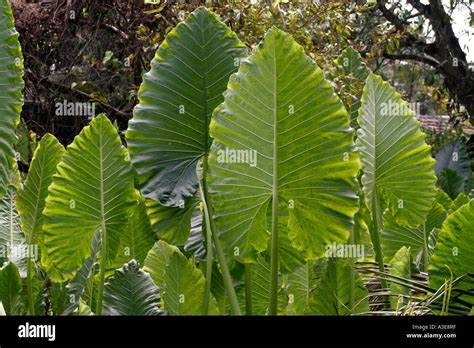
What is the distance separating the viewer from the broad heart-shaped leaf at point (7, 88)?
4.56 feet

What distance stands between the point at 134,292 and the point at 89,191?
0.31 m

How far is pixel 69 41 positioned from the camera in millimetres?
4707

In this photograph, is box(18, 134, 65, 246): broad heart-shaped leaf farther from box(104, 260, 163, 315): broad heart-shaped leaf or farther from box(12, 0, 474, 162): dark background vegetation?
box(12, 0, 474, 162): dark background vegetation

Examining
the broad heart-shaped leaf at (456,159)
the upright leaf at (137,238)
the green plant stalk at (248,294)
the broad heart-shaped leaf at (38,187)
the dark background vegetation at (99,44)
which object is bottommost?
the green plant stalk at (248,294)

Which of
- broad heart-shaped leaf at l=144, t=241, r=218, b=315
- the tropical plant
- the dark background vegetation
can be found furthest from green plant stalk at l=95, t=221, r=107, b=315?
the dark background vegetation

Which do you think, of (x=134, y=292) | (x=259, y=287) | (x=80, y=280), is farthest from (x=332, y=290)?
(x=80, y=280)

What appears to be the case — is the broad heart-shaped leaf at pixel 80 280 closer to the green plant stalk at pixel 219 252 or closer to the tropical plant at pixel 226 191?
the tropical plant at pixel 226 191

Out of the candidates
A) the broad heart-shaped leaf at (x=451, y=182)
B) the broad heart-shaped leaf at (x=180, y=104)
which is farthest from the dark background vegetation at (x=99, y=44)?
the broad heart-shaped leaf at (x=180, y=104)

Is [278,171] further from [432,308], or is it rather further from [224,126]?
[432,308]

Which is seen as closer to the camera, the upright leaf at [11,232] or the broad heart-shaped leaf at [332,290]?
the broad heart-shaped leaf at [332,290]

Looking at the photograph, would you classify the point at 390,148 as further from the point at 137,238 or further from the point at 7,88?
the point at 7,88

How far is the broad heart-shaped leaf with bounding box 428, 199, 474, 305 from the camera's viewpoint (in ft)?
4.56

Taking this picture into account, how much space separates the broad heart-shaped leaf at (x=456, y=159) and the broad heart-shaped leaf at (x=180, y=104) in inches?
115
